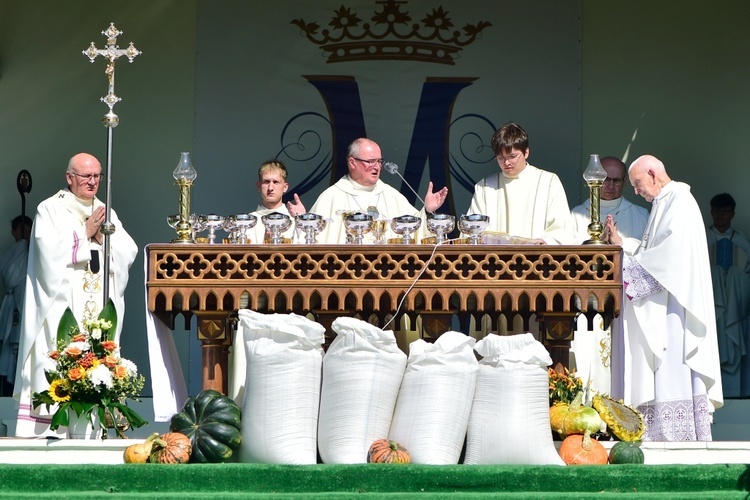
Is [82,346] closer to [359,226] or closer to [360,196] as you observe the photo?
[359,226]

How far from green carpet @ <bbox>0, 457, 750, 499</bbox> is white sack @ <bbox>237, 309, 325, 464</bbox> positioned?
0.55m

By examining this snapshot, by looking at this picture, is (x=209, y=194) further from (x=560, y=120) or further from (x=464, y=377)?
(x=464, y=377)

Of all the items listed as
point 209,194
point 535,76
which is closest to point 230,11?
point 209,194

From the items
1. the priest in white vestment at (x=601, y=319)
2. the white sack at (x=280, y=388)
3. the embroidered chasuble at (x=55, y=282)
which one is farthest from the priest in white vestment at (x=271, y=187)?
the white sack at (x=280, y=388)

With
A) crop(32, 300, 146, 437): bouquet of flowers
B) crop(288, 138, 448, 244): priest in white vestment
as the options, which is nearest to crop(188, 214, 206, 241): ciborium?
crop(32, 300, 146, 437): bouquet of flowers

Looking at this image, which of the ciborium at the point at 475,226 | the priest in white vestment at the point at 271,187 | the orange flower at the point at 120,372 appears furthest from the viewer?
the priest in white vestment at the point at 271,187

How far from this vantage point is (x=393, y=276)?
32.5ft

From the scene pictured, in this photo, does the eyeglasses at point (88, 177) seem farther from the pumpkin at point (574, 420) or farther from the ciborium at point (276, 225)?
the pumpkin at point (574, 420)

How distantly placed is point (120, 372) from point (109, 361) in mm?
90

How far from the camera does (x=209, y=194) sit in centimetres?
1412

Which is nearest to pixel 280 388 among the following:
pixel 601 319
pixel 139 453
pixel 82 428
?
pixel 139 453

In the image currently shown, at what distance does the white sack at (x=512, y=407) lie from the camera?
29.7ft

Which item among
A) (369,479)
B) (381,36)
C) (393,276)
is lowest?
(369,479)

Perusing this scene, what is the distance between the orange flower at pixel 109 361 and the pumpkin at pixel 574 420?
242cm
